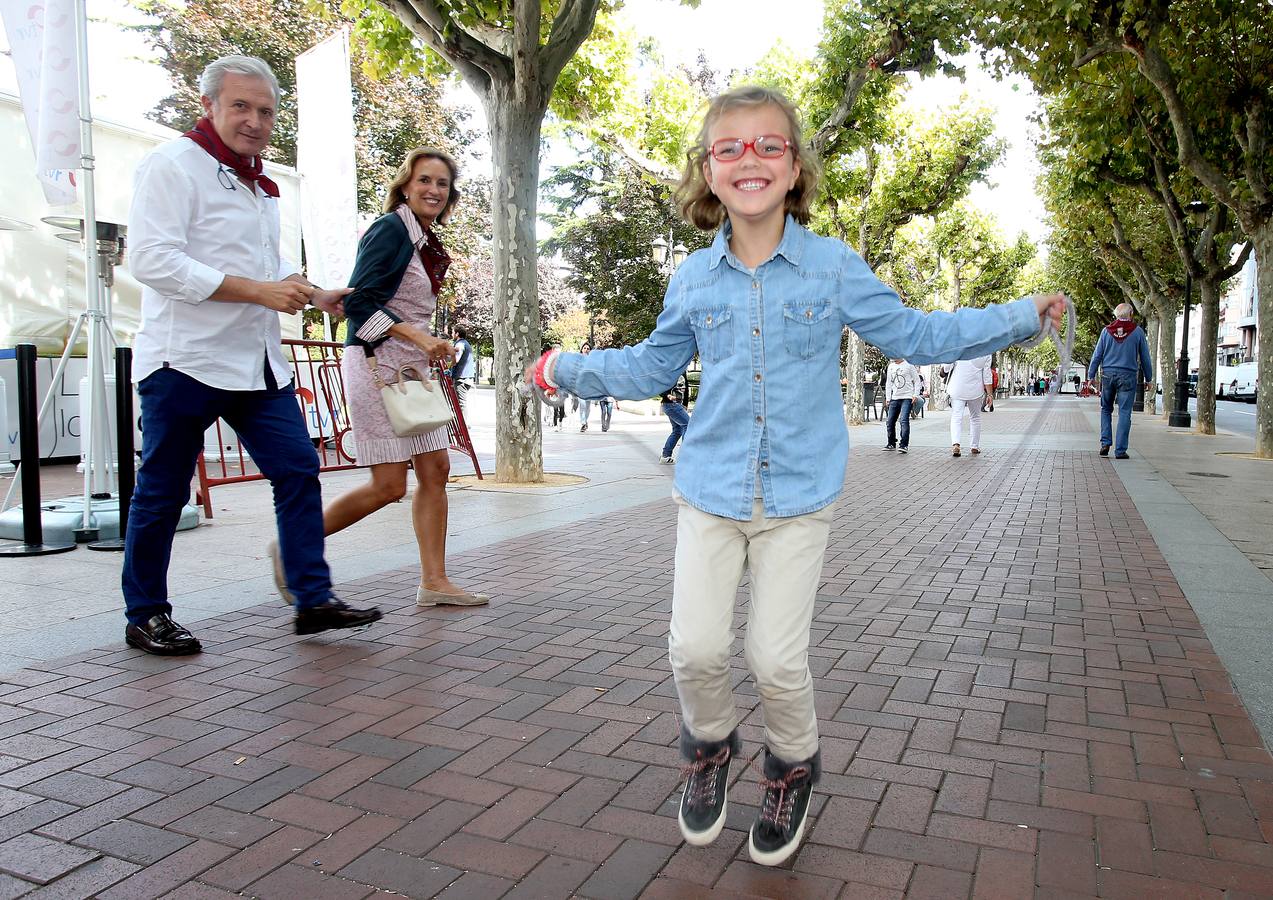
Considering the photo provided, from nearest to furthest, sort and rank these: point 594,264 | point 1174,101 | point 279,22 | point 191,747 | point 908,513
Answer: point 191,747 < point 908,513 < point 1174,101 < point 279,22 < point 594,264

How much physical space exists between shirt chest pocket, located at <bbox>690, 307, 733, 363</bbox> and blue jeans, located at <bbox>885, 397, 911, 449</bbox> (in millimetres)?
12310

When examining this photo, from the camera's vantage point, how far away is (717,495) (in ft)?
7.68

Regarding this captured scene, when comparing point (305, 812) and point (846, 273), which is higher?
point (846, 273)

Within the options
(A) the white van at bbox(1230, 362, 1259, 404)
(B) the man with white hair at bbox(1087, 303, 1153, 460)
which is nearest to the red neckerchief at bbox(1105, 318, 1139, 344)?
(B) the man with white hair at bbox(1087, 303, 1153, 460)

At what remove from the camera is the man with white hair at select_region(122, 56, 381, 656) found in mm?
3537

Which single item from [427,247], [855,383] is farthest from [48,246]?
[855,383]

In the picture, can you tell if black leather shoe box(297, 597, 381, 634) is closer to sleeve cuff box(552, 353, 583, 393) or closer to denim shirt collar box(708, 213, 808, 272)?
Result: sleeve cuff box(552, 353, 583, 393)

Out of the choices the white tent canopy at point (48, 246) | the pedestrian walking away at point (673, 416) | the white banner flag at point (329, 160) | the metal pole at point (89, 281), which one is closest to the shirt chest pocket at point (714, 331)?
the metal pole at point (89, 281)

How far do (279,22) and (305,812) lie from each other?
90.1 feet

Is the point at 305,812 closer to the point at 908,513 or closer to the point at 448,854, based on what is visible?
the point at 448,854

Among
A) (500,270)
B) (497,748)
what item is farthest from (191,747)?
(500,270)

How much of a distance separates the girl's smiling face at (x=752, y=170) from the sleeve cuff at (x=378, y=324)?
210 cm

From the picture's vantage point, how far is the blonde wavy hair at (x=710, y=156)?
7.91 ft

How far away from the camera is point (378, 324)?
13.4 feet
